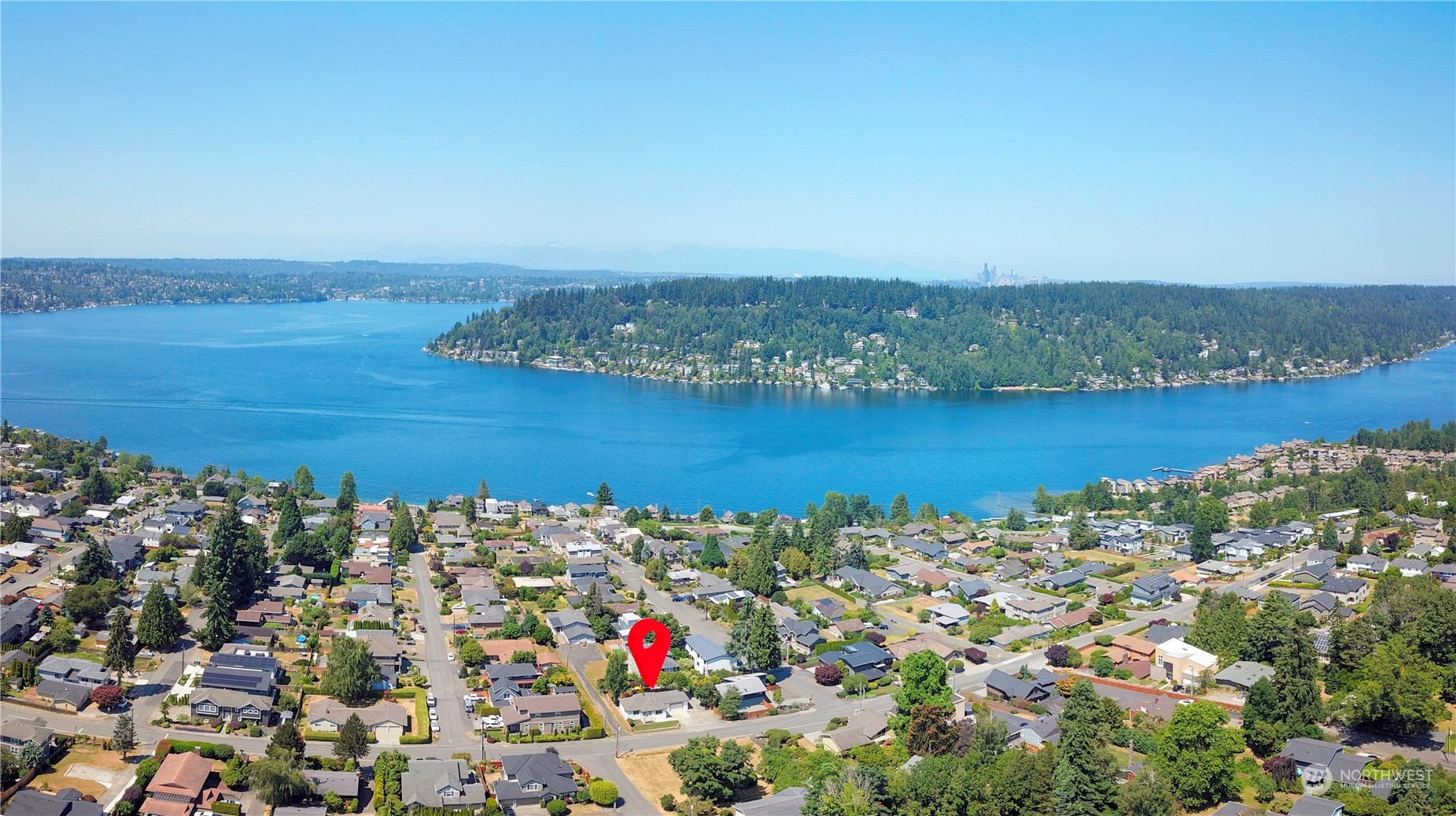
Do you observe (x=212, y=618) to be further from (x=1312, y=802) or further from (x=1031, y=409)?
(x=1031, y=409)

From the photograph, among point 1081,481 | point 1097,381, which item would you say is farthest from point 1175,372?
point 1081,481

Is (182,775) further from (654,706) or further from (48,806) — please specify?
(654,706)

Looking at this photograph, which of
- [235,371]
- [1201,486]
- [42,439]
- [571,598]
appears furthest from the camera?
[235,371]

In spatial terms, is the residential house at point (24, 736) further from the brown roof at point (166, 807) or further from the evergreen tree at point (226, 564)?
the evergreen tree at point (226, 564)

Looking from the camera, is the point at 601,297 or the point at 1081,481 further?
the point at 601,297

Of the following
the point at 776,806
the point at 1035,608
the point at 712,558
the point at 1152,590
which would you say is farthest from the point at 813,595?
the point at 776,806

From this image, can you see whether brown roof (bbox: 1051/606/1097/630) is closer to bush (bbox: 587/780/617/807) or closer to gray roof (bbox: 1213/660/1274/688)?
gray roof (bbox: 1213/660/1274/688)
